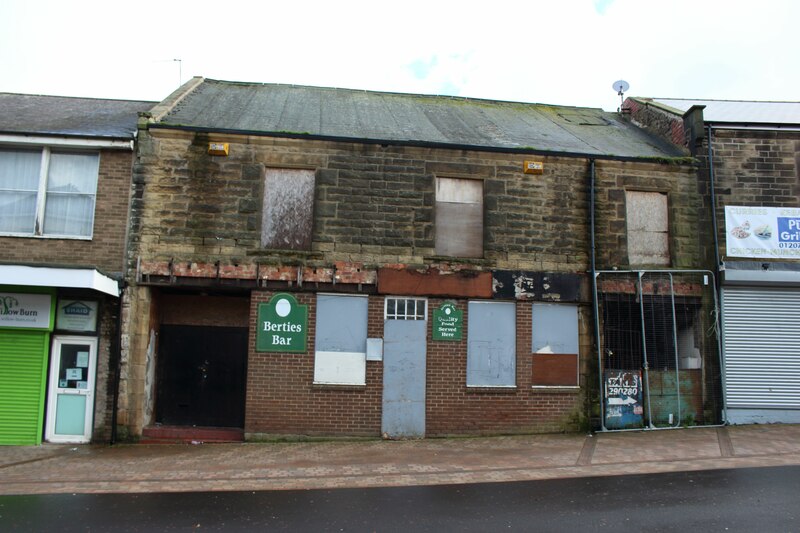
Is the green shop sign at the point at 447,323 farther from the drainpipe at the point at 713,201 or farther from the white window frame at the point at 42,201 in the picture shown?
the white window frame at the point at 42,201

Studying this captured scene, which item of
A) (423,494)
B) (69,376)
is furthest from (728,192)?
(69,376)

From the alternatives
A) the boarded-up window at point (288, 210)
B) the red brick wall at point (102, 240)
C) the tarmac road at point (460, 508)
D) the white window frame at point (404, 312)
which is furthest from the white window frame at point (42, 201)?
the white window frame at point (404, 312)

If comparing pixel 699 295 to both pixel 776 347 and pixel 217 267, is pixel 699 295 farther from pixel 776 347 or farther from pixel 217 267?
pixel 217 267

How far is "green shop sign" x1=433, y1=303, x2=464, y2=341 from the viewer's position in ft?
39.3

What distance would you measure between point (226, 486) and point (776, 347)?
11211mm

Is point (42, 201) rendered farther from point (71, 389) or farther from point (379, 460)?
point (379, 460)

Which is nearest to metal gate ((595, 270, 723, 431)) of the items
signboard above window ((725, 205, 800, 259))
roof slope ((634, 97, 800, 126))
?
signboard above window ((725, 205, 800, 259))

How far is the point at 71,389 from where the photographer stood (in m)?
11.5

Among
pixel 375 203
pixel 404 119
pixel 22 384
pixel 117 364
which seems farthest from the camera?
pixel 404 119

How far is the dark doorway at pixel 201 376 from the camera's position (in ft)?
40.9

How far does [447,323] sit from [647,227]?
A: 16.0 ft

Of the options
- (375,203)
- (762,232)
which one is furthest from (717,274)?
(375,203)

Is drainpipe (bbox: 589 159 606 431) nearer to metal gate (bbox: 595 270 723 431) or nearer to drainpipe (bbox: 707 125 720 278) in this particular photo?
metal gate (bbox: 595 270 723 431)

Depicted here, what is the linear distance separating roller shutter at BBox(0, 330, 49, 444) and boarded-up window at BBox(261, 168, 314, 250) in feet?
15.1
